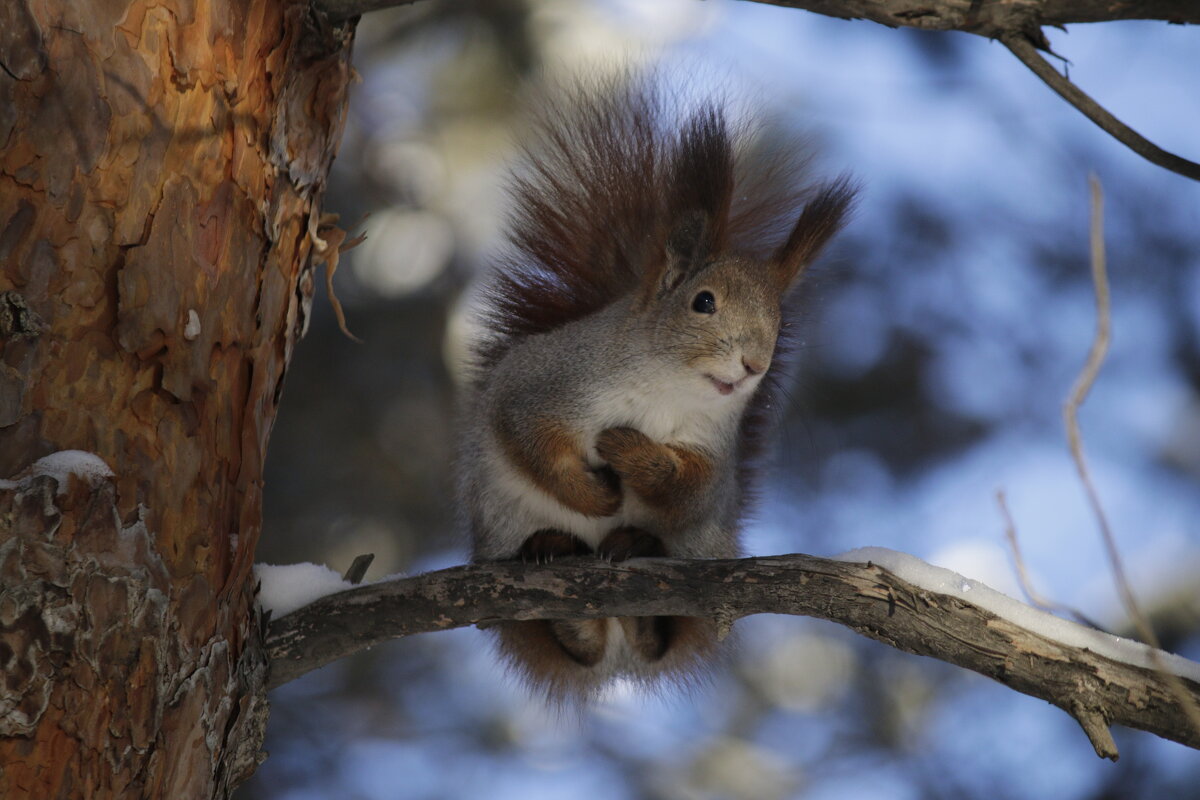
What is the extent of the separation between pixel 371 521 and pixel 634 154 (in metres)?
1.40

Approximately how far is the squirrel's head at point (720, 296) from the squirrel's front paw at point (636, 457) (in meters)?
0.12

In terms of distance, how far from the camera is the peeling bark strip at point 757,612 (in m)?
1.26

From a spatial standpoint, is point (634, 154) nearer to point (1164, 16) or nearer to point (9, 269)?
point (1164, 16)

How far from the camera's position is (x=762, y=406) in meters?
2.22

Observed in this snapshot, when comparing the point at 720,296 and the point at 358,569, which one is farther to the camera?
the point at 720,296

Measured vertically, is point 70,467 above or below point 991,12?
below

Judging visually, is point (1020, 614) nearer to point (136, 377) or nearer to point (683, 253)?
point (683, 253)

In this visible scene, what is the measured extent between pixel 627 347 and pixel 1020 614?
0.78 metres

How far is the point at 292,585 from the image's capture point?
1534 mm

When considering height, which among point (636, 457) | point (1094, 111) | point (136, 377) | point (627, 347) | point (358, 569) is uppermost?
point (1094, 111)

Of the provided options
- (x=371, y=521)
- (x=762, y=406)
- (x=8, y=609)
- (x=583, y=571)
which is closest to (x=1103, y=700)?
(x=583, y=571)

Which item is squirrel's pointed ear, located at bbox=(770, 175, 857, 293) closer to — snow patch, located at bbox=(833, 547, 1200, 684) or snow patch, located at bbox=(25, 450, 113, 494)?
snow patch, located at bbox=(833, 547, 1200, 684)

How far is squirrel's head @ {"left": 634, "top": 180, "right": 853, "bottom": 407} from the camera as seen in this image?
5.80 ft

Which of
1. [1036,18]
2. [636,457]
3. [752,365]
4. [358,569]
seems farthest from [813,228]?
[358,569]
